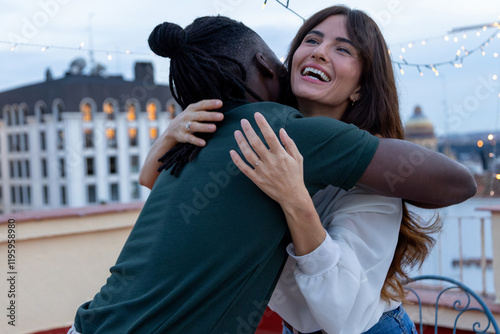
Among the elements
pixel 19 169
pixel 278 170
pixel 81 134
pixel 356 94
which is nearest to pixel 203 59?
pixel 278 170

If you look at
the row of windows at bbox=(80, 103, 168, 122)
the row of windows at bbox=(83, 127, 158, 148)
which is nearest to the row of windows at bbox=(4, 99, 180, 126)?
the row of windows at bbox=(80, 103, 168, 122)

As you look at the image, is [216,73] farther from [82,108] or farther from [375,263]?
[82,108]

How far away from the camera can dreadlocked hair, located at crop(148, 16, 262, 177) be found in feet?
3.96

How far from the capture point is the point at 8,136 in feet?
149

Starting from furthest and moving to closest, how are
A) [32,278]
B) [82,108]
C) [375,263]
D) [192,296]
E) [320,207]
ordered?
[82,108] → [32,278] → [320,207] → [375,263] → [192,296]

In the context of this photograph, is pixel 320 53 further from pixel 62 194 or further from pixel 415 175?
pixel 62 194

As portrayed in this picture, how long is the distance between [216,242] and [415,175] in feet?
1.59

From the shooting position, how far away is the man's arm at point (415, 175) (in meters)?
1.12

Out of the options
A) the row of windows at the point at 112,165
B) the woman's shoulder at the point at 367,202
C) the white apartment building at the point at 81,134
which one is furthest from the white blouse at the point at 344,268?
the row of windows at the point at 112,165

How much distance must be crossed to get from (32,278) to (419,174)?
288 cm

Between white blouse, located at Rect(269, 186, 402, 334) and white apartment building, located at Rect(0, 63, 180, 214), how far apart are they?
3876 cm

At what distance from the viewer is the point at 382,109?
1.46 m

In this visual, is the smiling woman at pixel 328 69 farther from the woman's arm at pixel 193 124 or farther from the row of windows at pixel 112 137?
the row of windows at pixel 112 137

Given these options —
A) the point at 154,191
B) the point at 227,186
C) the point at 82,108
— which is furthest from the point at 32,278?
the point at 82,108
